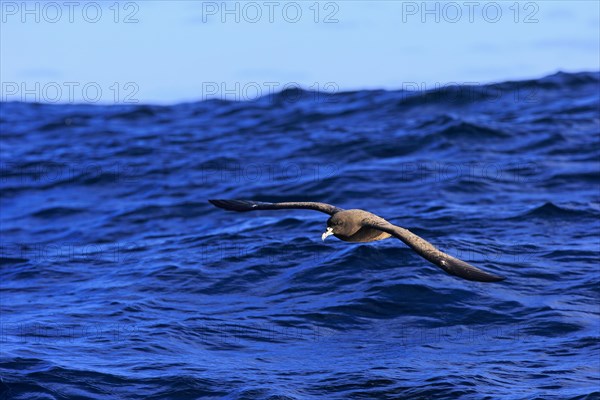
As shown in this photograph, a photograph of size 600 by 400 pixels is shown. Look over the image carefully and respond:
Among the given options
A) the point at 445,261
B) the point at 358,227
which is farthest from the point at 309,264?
the point at 445,261

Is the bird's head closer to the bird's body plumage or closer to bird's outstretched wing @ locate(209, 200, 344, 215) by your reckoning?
the bird's body plumage

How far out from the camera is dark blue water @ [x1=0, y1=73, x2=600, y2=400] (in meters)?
12.7

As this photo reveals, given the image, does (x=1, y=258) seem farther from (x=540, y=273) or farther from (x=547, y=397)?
(x=547, y=397)

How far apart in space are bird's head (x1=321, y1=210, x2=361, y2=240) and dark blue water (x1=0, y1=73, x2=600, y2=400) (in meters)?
2.07

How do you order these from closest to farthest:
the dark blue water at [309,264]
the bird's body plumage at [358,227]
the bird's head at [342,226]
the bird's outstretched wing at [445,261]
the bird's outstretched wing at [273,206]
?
1. the bird's outstretched wing at [445,261]
2. the bird's body plumage at [358,227]
3. the bird's head at [342,226]
4. the bird's outstretched wing at [273,206]
5. the dark blue water at [309,264]

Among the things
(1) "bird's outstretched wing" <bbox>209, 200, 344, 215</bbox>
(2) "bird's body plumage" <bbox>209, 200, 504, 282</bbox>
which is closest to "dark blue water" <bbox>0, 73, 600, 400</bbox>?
(2) "bird's body plumage" <bbox>209, 200, 504, 282</bbox>

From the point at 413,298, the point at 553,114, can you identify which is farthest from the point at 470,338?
the point at 553,114

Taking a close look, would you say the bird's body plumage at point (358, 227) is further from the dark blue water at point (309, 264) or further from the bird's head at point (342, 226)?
the dark blue water at point (309, 264)

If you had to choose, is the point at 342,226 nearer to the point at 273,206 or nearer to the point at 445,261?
the point at 273,206

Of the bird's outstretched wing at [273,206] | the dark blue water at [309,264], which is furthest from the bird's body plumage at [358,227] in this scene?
the dark blue water at [309,264]

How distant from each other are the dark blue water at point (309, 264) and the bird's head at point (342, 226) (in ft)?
6.80

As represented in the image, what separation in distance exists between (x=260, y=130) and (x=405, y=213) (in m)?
13.5

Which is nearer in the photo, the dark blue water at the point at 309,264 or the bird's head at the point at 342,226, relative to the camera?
the bird's head at the point at 342,226

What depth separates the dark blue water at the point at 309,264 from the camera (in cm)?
1269
